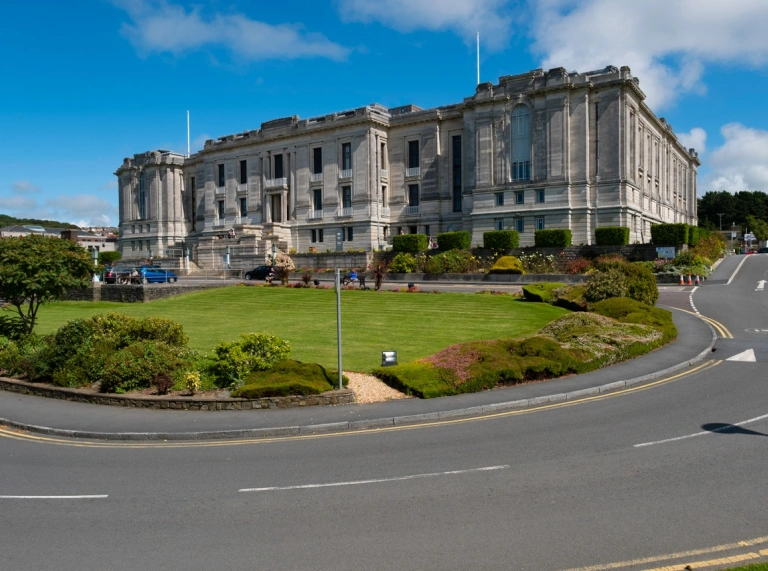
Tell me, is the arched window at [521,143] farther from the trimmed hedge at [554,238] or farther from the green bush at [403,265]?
the green bush at [403,265]

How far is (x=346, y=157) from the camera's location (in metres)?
71.9

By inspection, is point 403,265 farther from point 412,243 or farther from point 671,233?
point 671,233

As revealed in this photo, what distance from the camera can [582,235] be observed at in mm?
56062

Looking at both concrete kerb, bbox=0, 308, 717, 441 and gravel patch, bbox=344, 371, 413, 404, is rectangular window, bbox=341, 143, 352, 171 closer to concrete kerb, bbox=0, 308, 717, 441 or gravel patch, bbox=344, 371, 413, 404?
gravel patch, bbox=344, 371, 413, 404

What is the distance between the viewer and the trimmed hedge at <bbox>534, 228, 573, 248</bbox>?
51.3 meters

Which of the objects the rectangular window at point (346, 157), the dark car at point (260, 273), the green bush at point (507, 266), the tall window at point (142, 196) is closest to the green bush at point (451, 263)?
the green bush at point (507, 266)

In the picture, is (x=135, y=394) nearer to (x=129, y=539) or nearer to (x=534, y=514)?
(x=129, y=539)

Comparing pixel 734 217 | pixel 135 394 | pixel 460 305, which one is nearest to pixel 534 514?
pixel 135 394

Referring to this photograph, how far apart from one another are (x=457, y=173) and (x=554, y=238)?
19552 mm

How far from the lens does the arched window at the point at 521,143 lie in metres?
59.6

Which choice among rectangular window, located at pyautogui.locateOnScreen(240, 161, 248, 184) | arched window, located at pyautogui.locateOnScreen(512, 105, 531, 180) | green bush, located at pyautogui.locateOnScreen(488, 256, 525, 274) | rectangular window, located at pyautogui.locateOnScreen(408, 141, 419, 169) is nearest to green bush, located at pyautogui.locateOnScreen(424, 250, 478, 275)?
green bush, located at pyautogui.locateOnScreen(488, 256, 525, 274)

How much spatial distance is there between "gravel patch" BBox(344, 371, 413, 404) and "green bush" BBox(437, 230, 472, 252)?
41.2 meters

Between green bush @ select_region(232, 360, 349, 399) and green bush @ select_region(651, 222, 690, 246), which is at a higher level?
green bush @ select_region(651, 222, 690, 246)

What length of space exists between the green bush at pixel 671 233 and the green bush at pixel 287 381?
40397 millimetres
